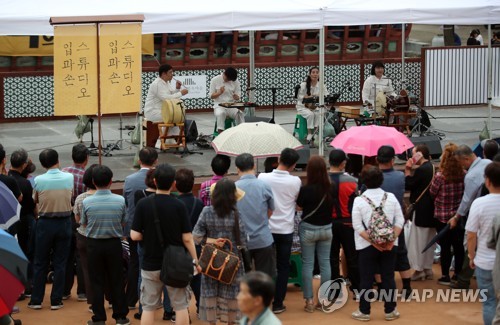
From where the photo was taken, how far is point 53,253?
10.7 m

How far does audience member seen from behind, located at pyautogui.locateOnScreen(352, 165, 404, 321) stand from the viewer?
9609mm

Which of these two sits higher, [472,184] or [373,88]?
[373,88]

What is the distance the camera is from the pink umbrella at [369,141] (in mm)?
11607

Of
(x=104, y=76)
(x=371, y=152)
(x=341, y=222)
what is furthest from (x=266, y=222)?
(x=104, y=76)

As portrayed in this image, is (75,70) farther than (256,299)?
Yes

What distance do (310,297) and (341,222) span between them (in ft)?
2.68

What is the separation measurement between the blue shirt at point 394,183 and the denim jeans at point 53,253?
321 centimetres

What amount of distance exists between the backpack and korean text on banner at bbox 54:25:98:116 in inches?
148

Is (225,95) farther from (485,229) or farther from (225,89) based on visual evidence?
(485,229)

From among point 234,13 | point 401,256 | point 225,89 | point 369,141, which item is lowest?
point 401,256

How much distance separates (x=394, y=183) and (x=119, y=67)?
3511 millimetres

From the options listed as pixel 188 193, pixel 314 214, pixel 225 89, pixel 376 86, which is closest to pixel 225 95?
pixel 225 89

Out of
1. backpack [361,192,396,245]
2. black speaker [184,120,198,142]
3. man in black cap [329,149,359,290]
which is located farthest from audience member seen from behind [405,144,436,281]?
black speaker [184,120,198,142]

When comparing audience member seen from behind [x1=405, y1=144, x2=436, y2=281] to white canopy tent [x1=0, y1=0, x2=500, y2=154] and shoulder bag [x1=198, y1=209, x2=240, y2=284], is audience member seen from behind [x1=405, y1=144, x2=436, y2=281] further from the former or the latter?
white canopy tent [x1=0, y1=0, x2=500, y2=154]
